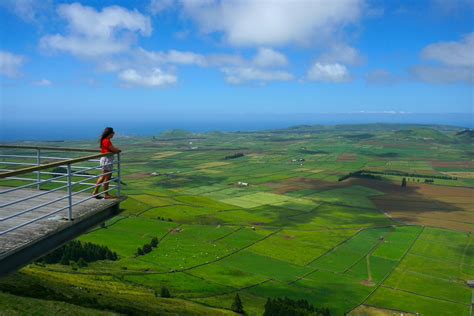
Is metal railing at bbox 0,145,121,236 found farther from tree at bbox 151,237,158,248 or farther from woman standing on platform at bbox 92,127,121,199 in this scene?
tree at bbox 151,237,158,248

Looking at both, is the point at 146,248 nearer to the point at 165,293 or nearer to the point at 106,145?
the point at 165,293

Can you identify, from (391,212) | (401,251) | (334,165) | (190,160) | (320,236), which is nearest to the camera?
(401,251)

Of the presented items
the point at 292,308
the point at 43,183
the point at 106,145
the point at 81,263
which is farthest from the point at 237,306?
the point at 43,183

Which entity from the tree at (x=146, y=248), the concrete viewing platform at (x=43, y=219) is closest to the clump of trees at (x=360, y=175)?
the tree at (x=146, y=248)

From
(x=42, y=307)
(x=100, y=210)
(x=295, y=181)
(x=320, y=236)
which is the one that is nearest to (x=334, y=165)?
(x=295, y=181)

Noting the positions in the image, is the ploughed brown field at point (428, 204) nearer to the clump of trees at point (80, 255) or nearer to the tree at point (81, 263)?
the clump of trees at point (80, 255)

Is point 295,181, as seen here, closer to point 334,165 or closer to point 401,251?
point 334,165
